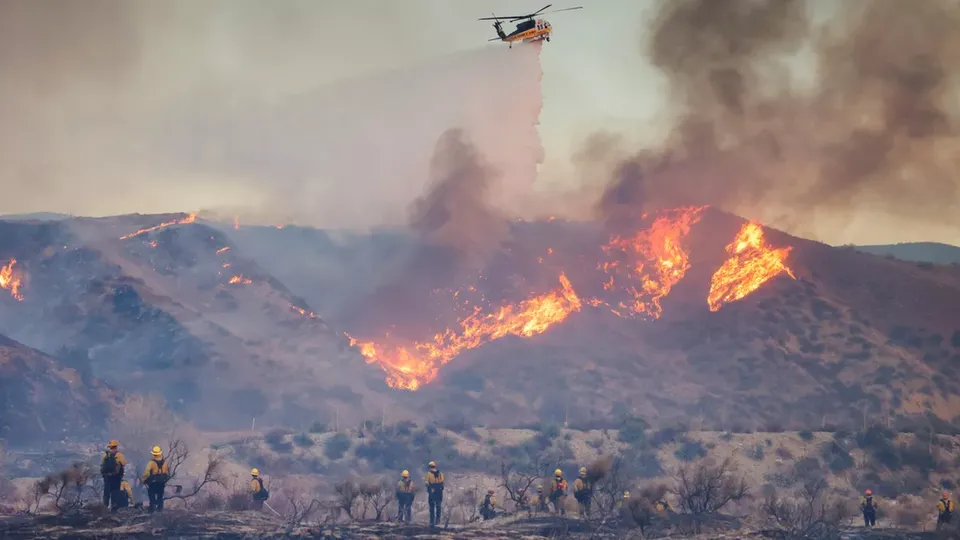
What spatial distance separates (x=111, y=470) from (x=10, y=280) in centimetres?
9614

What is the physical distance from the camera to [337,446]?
8425 cm

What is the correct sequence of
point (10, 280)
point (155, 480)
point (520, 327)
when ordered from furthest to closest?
point (520, 327) → point (10, 280) → point (155, 480)

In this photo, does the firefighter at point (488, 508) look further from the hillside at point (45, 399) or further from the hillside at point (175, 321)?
the hillside at point (175, 321)

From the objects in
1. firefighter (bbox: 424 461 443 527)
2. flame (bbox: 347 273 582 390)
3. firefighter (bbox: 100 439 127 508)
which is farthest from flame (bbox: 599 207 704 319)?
firefighter (bbox: 100 439 127 508)

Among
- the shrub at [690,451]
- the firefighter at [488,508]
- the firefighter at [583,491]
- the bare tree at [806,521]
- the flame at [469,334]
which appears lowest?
the bare tree at [806,521]

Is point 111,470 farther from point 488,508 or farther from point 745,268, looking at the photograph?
point 745,268

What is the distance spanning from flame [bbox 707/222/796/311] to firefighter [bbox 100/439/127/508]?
96016 millimetres

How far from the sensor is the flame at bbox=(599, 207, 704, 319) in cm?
13138

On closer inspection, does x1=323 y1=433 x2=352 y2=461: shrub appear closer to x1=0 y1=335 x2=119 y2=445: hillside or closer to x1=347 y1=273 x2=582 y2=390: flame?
x1=0 y1=335 x2=119 y2=445: hillside

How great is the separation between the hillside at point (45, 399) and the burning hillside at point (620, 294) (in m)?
35.8

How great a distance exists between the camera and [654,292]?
132000 mm

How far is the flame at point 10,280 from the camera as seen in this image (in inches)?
4924

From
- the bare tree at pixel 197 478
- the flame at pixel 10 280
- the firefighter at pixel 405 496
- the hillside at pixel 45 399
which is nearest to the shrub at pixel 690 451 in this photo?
the firefighter at pixel 405 496

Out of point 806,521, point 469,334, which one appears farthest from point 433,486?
point 469,334
